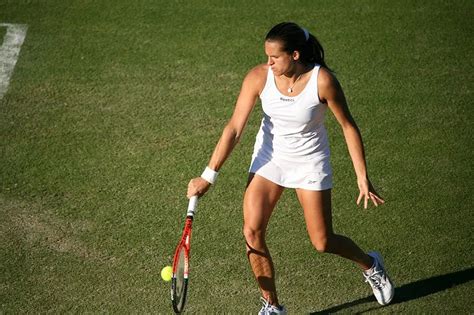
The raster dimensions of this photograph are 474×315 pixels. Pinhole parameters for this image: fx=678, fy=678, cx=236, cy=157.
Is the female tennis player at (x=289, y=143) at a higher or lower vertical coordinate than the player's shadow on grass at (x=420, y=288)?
higher

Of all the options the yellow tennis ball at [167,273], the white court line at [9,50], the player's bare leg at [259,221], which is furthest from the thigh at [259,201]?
the white court line at [9,50]

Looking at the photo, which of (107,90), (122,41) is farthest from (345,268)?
(122,41)

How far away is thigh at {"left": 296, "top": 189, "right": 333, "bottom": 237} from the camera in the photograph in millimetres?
5586

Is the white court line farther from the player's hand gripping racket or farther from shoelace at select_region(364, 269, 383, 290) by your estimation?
shoelace at select_region(364, 269, 383, 290)

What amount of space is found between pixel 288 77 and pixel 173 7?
18.8ft

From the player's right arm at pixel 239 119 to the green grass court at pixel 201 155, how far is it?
4.11ft

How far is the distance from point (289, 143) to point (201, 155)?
2.48 meters

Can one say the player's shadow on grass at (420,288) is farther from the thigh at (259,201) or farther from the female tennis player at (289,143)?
the thigh at (259,201)

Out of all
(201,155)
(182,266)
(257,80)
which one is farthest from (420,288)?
(201,155)

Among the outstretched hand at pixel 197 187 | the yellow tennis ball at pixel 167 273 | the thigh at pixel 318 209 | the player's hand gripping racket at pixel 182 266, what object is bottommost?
the yellow tennis ball at pixel 167 273

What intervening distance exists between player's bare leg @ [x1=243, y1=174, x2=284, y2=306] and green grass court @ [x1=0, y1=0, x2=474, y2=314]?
21.0 inches

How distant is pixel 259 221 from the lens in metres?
5.56

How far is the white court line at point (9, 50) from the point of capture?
914 centimetres

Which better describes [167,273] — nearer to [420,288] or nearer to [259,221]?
[259,221]
